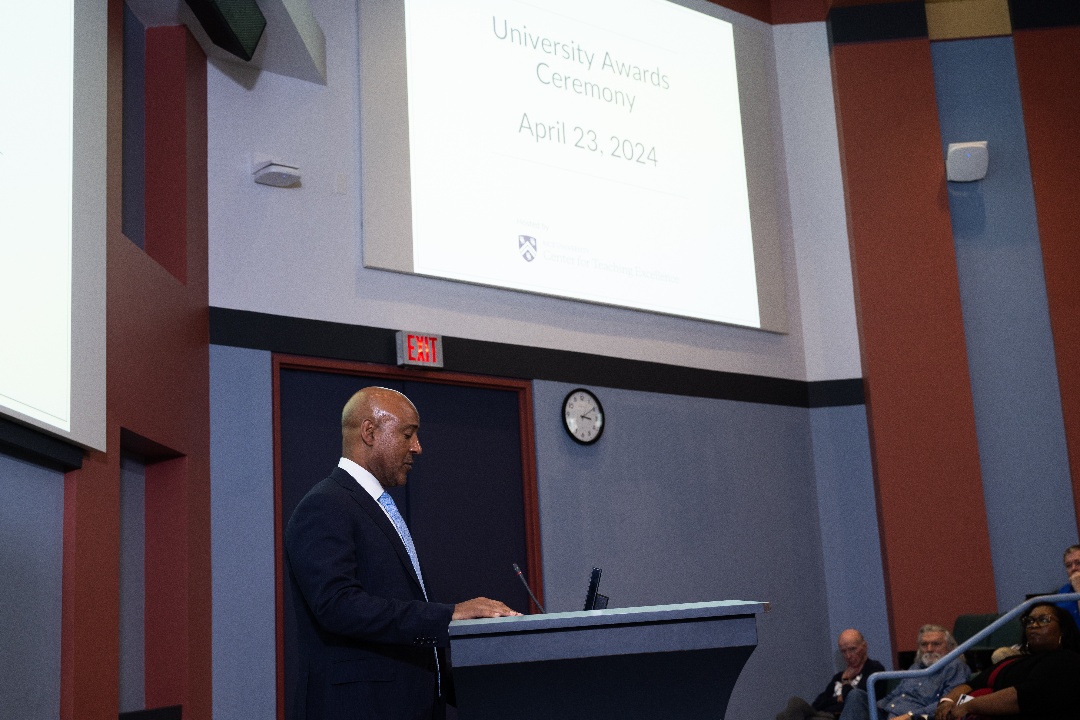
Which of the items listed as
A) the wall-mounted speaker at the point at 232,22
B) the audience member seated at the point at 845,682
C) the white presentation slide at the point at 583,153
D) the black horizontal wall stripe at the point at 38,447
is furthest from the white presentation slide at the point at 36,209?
the audience member seated at the point at 845,682

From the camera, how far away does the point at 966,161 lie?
303 inches

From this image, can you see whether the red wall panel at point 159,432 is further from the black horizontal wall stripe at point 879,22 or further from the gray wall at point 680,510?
the black horizontal wall stripe at point 879,22

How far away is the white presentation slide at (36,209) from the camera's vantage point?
3.43 meters

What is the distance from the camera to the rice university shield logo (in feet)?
21.6

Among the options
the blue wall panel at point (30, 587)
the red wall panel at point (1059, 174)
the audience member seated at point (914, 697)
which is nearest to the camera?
the blue wall panel at point (30, 587)

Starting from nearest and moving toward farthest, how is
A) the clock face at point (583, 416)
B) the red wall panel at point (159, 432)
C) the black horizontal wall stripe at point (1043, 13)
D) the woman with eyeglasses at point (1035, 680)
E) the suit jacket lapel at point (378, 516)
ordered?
the suit jacket lapel at point (378, 516), the red wall panel at point (159, 432), the woman with eyeglasses at point (1035, 680), the clock face at point (583, 416), the black horizontal wall stripe at point (1043, 13)

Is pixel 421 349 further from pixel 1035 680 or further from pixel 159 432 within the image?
pixel 1035 680

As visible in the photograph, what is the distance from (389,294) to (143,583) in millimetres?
1861

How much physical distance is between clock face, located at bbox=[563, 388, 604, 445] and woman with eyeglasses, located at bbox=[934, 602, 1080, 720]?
243 cm

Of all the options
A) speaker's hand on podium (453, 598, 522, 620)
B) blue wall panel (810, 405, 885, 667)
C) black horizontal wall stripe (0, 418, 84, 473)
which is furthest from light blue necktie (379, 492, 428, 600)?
blue wall panel (810, 405, 885, 667)

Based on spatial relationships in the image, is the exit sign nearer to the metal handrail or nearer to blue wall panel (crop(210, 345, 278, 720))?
blue wall panel (crop(210, 345, 278, 720))

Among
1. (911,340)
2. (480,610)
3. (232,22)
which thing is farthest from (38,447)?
(911,340)

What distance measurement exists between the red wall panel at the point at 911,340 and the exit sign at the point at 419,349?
309 centimetres

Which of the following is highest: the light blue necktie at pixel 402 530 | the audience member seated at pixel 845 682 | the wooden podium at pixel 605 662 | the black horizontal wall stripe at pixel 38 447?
the black horizontal wall stripe at pixel 38 447
